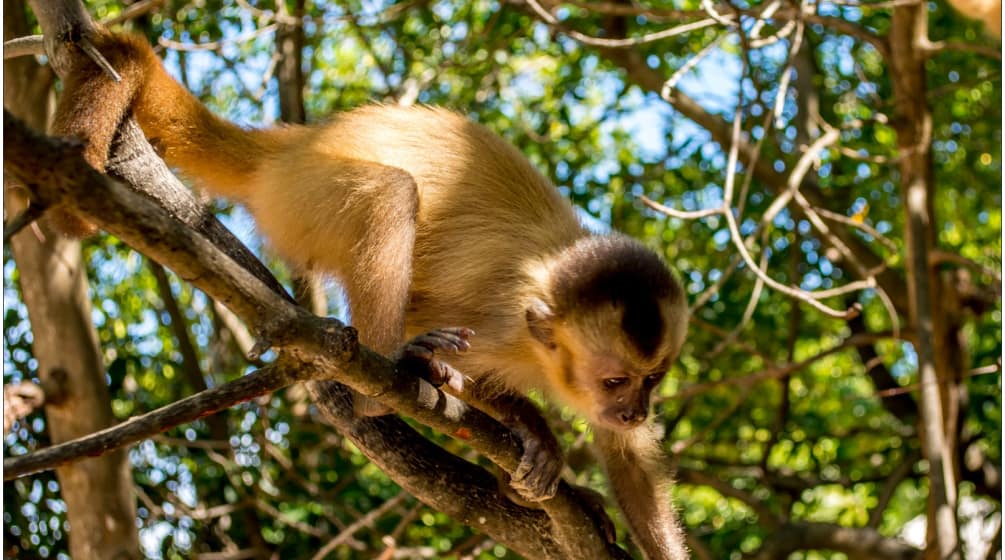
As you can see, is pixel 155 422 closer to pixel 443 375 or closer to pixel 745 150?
pixel 443 375

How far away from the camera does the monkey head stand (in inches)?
190

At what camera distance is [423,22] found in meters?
9.55

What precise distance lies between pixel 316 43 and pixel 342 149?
548 cm

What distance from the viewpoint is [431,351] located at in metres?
4.25

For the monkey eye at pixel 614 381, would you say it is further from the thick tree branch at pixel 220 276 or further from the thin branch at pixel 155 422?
the thin branch at pixel 155 422

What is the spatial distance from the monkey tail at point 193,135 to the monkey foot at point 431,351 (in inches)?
65.1

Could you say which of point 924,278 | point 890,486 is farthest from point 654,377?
point 890,486

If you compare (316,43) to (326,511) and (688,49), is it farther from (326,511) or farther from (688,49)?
(326,511)

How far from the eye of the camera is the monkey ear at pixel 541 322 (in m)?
4.97

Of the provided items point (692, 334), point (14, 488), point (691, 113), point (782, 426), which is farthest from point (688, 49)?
point (14, 488)

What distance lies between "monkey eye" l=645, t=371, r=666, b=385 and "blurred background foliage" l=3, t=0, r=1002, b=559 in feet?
6.99

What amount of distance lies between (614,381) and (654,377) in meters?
0.21

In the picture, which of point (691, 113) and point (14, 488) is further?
point (691, 113)

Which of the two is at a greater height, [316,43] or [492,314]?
[316,43]
